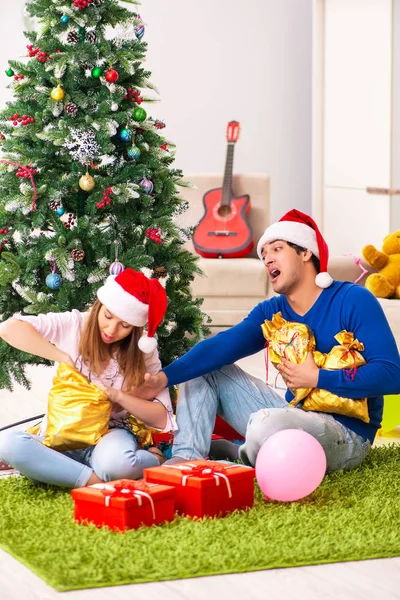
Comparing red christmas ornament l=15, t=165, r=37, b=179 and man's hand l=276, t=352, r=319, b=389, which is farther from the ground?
red christmas ornament l=15, t=165, r=37, b=179

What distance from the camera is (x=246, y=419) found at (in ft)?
9.77

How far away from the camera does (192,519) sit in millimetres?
2471

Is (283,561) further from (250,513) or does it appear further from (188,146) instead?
(188,146)

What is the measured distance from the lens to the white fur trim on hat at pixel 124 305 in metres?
2.76

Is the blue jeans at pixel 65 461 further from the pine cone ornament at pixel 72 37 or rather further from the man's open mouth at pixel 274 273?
the pine cone ornament at pixel 72 37

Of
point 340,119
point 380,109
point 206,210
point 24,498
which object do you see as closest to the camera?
point 24,498

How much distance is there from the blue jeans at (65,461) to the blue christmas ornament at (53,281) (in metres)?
0.64

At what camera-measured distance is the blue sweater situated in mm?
2725

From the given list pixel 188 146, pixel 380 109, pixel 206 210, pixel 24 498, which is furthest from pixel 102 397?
pixel 188 146

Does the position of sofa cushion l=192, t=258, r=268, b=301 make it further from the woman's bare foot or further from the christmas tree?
the woman's bare foot

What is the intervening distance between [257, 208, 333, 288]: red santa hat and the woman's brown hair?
51 cm

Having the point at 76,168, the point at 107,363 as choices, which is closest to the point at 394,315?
the point at 76,168

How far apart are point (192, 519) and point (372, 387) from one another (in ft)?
2.10

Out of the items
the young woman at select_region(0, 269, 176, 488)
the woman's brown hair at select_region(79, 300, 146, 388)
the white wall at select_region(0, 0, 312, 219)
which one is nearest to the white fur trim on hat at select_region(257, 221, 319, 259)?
the young woman at select_region(0, 269, 176, 488)
